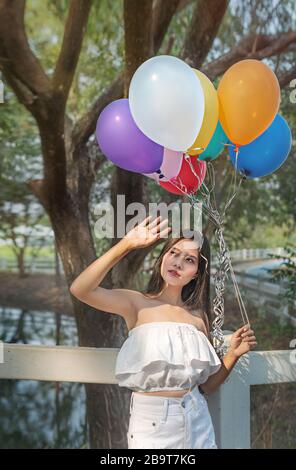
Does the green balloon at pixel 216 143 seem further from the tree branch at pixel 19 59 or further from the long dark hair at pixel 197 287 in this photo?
the tree branch at pixel 19 59

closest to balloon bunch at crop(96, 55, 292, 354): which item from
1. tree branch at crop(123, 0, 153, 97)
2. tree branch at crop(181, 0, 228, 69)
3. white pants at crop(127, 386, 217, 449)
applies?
white pants at crop(127, 386, 217, 449)

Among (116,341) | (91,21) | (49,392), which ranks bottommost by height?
(49,392)

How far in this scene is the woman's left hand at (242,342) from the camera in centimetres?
166

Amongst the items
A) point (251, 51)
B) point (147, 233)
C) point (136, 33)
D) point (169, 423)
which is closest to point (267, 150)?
point (147, 233)

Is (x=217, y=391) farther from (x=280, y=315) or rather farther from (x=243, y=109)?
(x=280, y=315)

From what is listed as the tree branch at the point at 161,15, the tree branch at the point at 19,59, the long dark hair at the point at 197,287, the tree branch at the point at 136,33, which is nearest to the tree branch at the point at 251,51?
the tree branch at the point at 161,15

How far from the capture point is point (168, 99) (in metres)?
1.71

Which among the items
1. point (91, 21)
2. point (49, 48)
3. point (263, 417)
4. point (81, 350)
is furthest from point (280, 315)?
point (81, 350)

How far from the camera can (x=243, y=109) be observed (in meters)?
1.81

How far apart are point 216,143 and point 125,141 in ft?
1.05

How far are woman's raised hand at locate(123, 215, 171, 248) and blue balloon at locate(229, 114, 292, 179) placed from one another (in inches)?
21.9

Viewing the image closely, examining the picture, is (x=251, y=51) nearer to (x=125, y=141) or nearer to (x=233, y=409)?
(x=125, y=141)

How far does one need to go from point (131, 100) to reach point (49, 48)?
20.7 feet

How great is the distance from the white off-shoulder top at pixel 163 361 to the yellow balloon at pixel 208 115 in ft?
1.99
